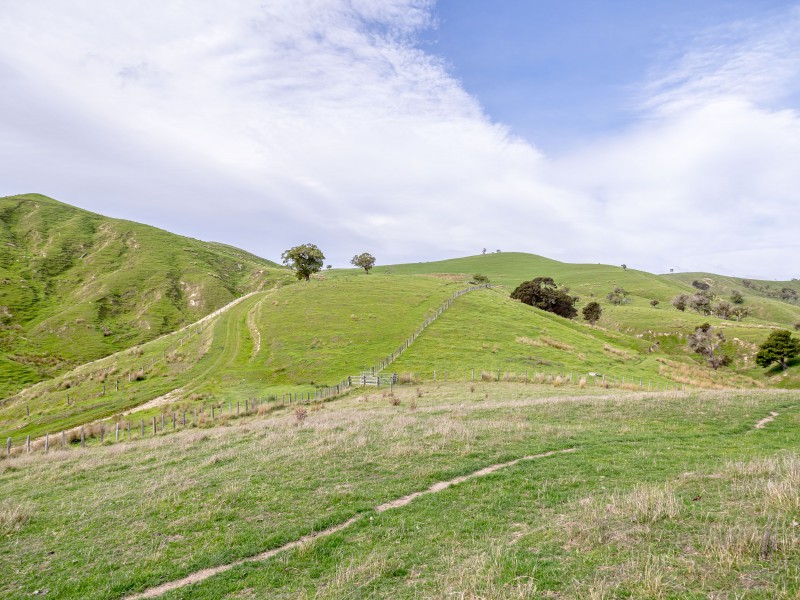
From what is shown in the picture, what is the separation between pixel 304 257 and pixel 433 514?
103826mm

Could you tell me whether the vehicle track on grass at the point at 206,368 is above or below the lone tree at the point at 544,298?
below

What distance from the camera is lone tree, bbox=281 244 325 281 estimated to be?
110812 mm

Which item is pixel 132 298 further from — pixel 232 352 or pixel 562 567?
pixel 562 567

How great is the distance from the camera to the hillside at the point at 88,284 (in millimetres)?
96625

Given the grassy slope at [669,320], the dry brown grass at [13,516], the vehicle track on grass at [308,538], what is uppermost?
the grassy slope at [669,320]

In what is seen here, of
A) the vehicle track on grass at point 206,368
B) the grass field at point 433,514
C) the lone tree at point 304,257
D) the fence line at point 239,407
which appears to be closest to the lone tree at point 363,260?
the lone tree at point 304,257

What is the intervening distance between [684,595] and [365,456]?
14.3m

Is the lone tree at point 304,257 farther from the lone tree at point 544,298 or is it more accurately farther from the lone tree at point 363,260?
the lone tree at point 544,298

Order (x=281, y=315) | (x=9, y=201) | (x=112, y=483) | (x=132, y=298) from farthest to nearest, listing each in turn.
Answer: (x=9, y=201) → (x=132, y=298) → (x=281, y=315) → (x=112, y=483)

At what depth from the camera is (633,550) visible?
8758 millimetres

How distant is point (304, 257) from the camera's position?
4402 inches

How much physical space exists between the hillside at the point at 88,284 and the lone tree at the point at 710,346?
12795 centimetres

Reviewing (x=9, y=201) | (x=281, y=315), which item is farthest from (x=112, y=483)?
(x=9, y=201)

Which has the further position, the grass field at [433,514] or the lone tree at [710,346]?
the lone tree at [710,346]
